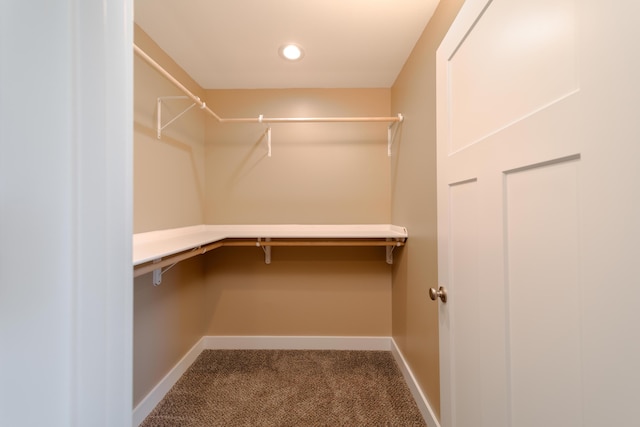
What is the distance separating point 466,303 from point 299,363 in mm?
1485

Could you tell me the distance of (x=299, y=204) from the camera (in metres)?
2.11

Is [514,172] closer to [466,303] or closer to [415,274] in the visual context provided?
[466,303]

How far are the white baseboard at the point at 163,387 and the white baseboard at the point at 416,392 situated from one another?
152 centimetres

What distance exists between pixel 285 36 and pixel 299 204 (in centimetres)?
115

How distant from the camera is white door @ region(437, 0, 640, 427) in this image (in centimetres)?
39

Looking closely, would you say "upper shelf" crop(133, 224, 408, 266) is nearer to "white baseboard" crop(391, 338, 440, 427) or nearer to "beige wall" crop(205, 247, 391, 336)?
"beige wall" crop(205, 247, 391, 336)

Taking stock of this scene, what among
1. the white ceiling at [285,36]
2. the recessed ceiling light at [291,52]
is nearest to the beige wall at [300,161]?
the white ceiling at [285,36]

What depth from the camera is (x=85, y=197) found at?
38 cm

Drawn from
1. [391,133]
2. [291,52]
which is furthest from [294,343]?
[291,52]

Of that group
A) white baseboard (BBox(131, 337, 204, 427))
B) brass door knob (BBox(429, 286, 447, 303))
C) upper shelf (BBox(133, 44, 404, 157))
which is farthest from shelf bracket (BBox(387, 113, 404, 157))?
white baseboard (BBox(131, 337, 204, 427))

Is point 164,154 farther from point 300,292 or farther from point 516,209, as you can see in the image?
point 516,209

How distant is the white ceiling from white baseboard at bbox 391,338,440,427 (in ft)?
6.70

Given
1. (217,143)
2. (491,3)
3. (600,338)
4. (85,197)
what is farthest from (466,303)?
(217,143)

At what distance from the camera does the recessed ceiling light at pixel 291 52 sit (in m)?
1.56
